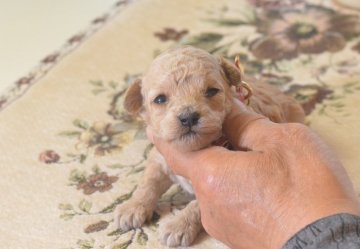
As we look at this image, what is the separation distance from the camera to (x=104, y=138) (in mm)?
2062

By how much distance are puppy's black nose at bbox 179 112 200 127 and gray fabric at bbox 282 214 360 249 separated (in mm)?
424

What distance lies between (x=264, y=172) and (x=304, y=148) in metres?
0.10

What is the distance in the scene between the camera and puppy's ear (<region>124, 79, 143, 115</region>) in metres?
1.62

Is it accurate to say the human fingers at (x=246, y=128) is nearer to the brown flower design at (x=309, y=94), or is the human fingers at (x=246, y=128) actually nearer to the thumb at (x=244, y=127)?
the thumb at (x=244, y=127)

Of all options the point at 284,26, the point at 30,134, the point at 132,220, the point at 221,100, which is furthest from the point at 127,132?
the point at 284,26

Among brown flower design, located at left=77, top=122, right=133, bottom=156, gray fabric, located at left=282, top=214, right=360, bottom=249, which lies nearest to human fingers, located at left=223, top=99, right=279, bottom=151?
gray fabric, located at left=282, top=214, right=360, bottom=249

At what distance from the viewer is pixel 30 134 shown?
2123 mm

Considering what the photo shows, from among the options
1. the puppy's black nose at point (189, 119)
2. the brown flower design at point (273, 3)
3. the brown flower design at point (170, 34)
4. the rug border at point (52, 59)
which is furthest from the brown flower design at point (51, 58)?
the puppy's black nose at point (189, 119)

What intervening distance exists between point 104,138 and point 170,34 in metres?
0.77

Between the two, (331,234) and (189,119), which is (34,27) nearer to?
(189,119)

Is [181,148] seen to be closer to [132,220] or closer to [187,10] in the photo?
[132,220]

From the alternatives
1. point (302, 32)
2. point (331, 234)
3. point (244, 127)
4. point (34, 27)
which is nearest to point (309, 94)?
point (302, 32)

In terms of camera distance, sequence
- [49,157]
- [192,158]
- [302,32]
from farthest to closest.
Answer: [302,32]
[49,157]
[192,158]

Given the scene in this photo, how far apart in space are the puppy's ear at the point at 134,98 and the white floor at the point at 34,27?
1099 millimetres
